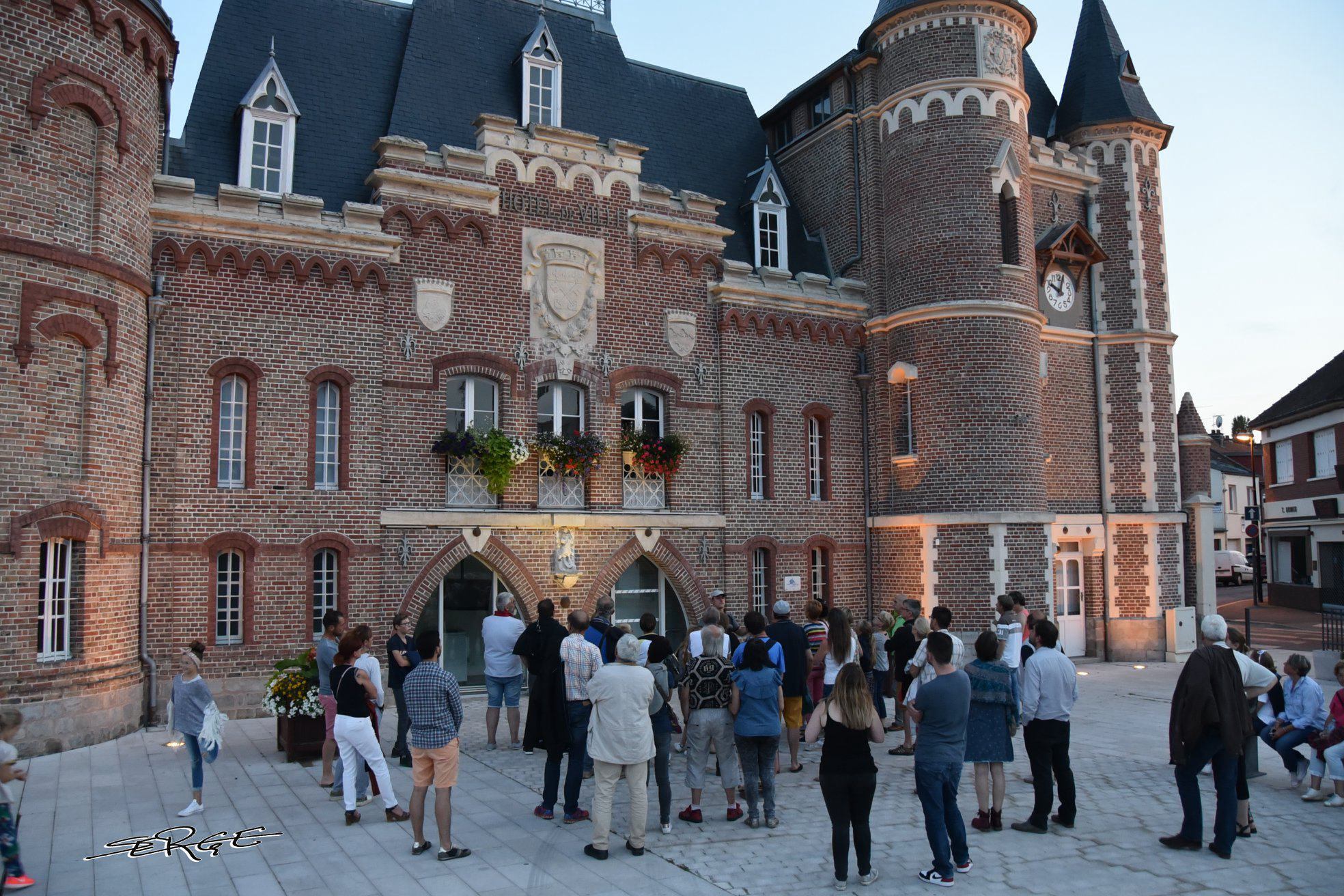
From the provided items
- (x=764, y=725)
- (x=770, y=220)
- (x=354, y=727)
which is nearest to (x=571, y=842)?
(x=764, y=725)

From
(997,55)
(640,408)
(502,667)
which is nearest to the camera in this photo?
(502,667)

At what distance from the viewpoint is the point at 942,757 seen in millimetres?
7773

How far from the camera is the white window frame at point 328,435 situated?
1594 centimetres

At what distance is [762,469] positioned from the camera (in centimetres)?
2041

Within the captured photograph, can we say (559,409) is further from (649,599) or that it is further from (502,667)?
(502,667)

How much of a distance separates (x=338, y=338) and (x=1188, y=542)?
64.2ft

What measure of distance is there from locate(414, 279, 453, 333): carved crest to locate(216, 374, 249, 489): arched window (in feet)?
9.82

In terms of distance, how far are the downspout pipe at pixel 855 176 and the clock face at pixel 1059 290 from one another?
4552 millimetres

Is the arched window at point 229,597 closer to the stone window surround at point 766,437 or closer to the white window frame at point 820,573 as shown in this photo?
the stone window surround at point 766,437

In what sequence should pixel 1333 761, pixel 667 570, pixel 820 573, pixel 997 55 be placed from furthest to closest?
pixel 820 573 < pixel 997 55 < pixel 667 570 < pixel 1333 761

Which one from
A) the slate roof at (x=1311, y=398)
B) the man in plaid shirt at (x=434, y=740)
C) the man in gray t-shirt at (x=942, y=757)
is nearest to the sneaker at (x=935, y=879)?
the man in gray t-shirt at (x=942, y=757)

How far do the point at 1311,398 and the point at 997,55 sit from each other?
24.9m

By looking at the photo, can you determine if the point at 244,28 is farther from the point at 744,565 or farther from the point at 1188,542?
the point at 1188,542

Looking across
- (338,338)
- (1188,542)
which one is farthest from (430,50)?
(1188,542)
